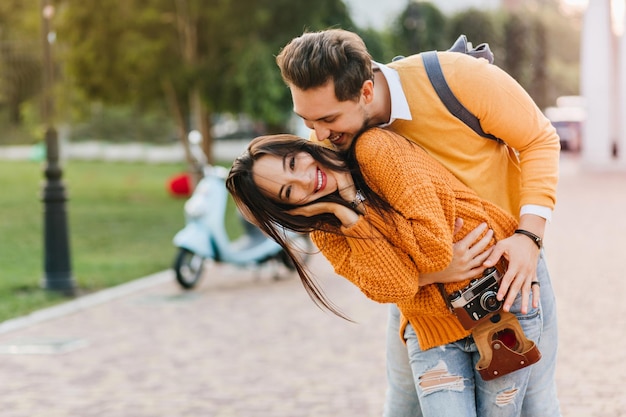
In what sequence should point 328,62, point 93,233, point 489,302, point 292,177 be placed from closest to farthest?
point 328,62, point 292,177, point 489,302, point 93,233

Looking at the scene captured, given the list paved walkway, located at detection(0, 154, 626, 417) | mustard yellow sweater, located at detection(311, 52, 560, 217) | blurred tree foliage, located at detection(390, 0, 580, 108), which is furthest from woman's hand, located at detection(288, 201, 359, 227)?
blurred tree foliage, located at detection(390, 0, 580, 108)

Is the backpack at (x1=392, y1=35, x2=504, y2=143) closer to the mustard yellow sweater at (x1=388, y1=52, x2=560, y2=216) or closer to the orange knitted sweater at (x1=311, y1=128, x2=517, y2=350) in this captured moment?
→ the mustard yellow sweater at (x1=388, y1=52, x2=560, y2=216)

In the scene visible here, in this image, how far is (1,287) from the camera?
30.4 ft

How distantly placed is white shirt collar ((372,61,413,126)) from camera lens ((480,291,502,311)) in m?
0.53

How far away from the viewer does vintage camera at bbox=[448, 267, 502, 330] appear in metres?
2.65

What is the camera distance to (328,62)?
95.8 inches

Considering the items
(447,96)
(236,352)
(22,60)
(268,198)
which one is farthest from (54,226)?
(22,60)

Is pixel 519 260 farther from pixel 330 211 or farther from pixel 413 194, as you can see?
pixel 330 211

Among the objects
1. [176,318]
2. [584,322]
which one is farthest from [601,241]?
[176,318]

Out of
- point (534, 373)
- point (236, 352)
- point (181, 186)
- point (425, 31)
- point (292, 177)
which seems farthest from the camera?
point (425, 31)

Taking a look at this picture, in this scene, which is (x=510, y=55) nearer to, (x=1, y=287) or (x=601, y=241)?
(x=601, y=241)

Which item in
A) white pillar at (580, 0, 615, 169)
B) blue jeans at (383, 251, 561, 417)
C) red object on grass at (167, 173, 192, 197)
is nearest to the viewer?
blue jeans at (383, 251, 561, 417)

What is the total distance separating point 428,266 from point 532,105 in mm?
572

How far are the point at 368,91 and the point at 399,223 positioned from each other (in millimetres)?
358
